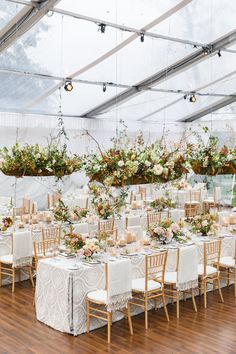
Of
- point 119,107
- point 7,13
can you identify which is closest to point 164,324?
point 7,13

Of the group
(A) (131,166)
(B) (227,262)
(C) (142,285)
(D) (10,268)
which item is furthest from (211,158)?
(D) (10,268)

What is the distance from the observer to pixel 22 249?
30.1 ft

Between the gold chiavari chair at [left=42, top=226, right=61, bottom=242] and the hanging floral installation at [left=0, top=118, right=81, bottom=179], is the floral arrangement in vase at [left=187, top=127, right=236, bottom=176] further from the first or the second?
the gold chiavari chair at [left=42, top=226, right=61, bottom=242]

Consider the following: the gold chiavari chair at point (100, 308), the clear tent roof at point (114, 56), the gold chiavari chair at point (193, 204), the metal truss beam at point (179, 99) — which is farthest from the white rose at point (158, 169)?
the metal truss beam at point (179, 99)

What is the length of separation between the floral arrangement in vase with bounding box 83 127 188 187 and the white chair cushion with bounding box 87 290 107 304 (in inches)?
60.9

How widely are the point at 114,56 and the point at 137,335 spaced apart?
7.30 m

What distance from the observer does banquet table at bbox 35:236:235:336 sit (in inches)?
285

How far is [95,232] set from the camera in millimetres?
11469

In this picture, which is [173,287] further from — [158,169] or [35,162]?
[35,162]

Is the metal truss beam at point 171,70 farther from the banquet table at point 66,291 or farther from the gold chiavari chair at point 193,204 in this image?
the banquet table at point 66,291

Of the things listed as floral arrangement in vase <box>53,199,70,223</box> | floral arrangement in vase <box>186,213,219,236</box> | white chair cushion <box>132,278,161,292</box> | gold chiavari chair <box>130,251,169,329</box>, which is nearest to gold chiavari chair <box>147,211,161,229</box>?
floral arrangement in vase <box>53,199,70,223</box>

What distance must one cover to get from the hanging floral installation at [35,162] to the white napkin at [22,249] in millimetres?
1385

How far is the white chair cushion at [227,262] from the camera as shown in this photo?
30.1ft

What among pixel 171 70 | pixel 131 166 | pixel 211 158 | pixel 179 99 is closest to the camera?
pixel 131 166
